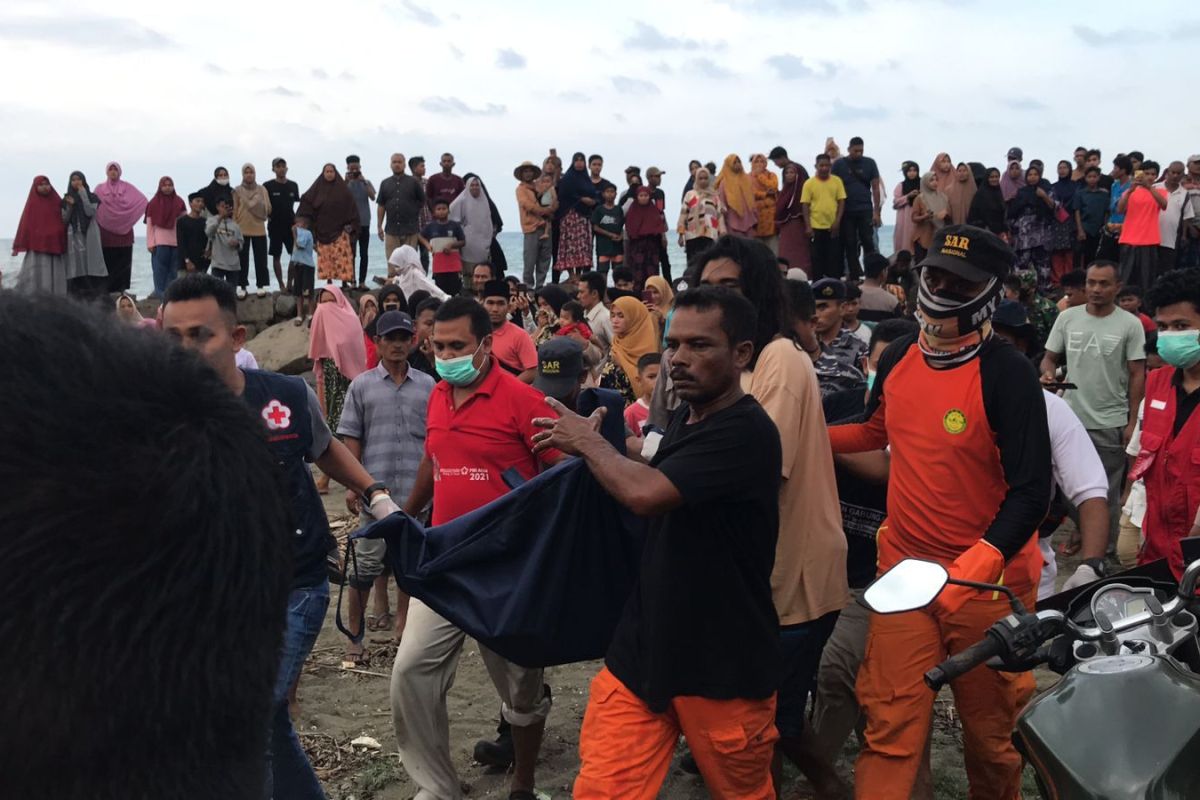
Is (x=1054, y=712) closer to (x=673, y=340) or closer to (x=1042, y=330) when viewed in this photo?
(x=673, y=340)

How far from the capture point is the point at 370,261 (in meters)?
57.7

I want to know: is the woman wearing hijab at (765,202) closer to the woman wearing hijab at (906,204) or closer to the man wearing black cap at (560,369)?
the woman wearing hijab at (906,204)

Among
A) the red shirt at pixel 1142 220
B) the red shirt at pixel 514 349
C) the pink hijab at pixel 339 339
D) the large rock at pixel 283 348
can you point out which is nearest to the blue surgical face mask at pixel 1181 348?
the red shirt at pixel 514 349

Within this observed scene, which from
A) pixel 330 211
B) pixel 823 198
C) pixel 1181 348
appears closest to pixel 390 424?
pixel 1181 348

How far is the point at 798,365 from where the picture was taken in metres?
4.54

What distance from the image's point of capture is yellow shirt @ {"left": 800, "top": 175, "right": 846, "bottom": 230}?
1808 cm

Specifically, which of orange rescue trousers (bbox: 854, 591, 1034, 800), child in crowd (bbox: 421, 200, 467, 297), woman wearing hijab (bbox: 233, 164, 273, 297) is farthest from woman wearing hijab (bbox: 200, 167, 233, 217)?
orange rescue trousers (bbox: 854, 591, 1034, 800)

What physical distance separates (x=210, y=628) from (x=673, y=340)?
3218 millimetres

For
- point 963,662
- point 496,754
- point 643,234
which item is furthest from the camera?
point 643,234

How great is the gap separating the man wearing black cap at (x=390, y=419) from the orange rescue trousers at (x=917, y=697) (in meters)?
3.99

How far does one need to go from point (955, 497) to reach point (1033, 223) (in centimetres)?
1504

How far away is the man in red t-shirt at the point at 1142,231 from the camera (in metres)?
16.2

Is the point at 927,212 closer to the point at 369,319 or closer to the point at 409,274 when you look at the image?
the point at 409,274

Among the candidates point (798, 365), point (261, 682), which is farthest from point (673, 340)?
point (261, 682)
